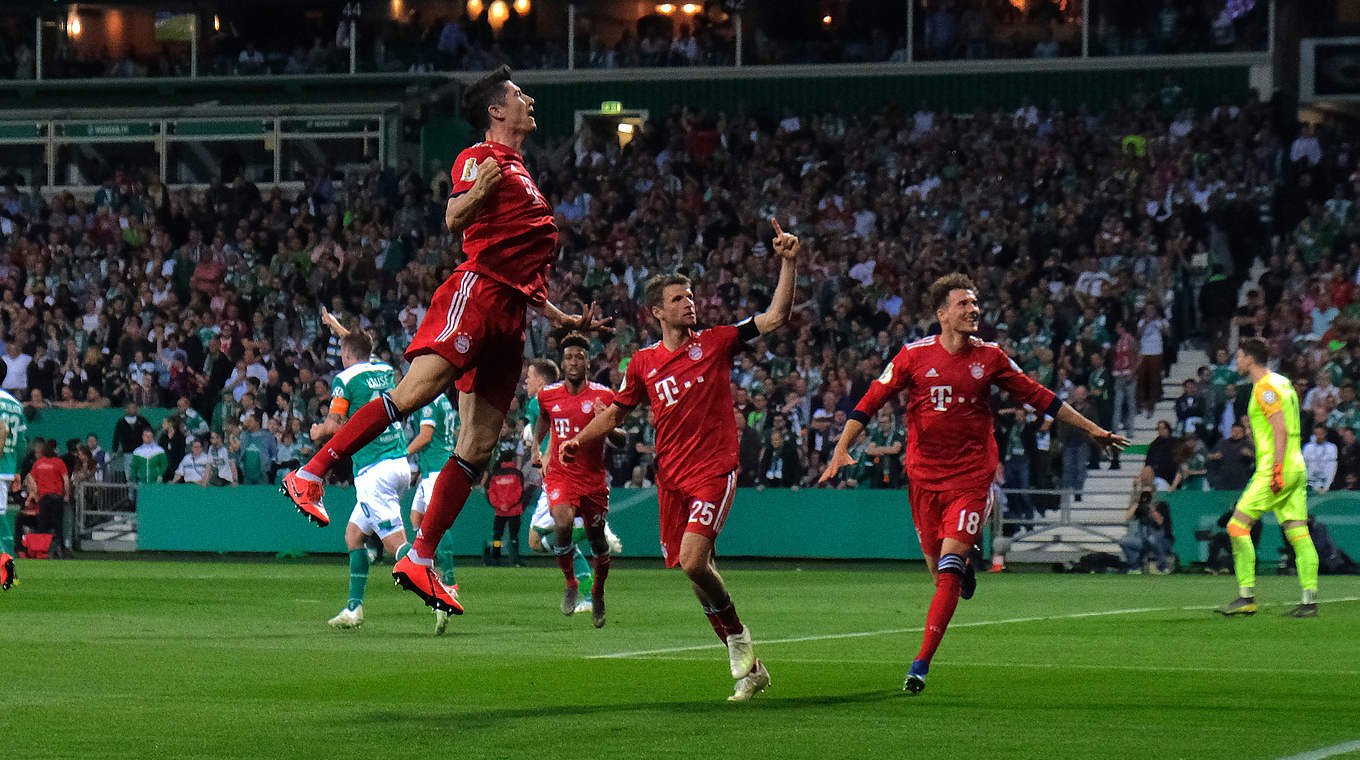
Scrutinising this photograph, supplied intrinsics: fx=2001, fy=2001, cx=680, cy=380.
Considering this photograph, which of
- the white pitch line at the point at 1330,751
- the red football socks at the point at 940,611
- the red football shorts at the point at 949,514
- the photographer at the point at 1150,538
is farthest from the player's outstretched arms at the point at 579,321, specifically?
the photographer at the point at 1150,538

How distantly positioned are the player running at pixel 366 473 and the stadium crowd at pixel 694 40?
2334 centimetres

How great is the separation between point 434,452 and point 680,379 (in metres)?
8.14

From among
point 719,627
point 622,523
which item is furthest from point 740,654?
point 622,523

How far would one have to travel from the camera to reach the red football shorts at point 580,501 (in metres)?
16.9

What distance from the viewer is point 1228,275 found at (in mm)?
29547

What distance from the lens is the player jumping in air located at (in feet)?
50.2

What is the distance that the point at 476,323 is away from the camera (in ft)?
30.7

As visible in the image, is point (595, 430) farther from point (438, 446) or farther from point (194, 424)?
point (194, 424)

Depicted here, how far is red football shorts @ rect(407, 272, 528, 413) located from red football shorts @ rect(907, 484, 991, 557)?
289 cm

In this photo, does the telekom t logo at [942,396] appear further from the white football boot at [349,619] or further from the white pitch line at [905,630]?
Result: the white football boot at [349,619]

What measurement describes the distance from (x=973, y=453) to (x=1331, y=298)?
17.6 meters

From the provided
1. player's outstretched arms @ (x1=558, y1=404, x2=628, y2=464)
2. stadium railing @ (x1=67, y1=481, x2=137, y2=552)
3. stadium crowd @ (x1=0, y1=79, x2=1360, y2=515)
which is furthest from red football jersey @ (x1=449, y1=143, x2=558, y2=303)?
stadium railing @ (x1=67, y1=481, x2=137, y2=552)

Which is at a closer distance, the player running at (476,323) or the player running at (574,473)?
the player running at (476,323)

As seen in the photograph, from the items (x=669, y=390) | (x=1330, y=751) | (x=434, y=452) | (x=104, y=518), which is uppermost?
(x=669, y=390)
